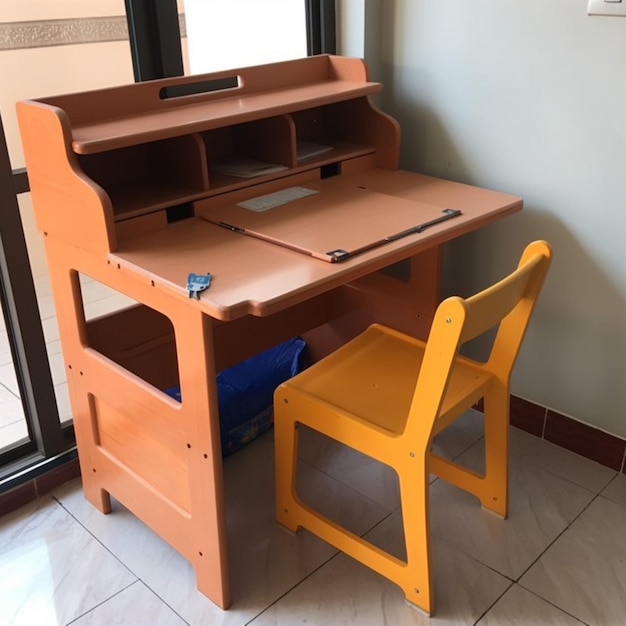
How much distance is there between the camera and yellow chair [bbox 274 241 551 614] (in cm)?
134

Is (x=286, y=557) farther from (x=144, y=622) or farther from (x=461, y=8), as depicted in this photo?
(x=461, y=8)

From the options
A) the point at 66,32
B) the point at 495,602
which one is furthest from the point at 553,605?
the point at 66,32

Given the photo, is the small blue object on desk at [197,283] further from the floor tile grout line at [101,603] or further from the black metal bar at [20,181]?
the floor tile grout line at [101,603]

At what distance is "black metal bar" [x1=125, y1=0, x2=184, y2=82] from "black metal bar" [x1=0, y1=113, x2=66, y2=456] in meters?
0.37

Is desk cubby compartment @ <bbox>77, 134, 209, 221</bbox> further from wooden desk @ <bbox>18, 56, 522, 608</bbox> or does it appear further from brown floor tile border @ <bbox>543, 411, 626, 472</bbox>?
brown floor tile border @ <bbox>543, 411, 626, 472</bbox>

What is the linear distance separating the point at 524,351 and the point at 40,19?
1458 mm

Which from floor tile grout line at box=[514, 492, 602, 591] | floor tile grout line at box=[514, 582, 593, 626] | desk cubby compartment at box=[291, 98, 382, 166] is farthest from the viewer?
desk cubby compartment at box=[291, 98, 382, 166]

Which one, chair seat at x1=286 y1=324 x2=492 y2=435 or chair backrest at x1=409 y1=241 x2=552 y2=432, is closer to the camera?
chair backrest at x1=409 y1=241 x2=552 y2=432

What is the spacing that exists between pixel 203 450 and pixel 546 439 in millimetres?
1066

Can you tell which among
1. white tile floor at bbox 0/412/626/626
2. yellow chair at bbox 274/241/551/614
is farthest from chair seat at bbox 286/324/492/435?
white tile floor at bbox 0/412/626/626

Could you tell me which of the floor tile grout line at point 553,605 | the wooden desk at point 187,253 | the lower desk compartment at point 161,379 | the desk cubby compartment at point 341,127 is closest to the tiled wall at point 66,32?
the wooden desk at point 187,253

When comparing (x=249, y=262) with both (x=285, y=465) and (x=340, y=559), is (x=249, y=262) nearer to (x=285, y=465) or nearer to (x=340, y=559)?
(x=285, y=465)

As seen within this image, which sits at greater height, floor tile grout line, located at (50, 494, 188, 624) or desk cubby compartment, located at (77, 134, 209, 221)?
desk cubby compartment, located at (77, 134, 209, 221)

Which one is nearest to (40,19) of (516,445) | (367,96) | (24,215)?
(24,215)
